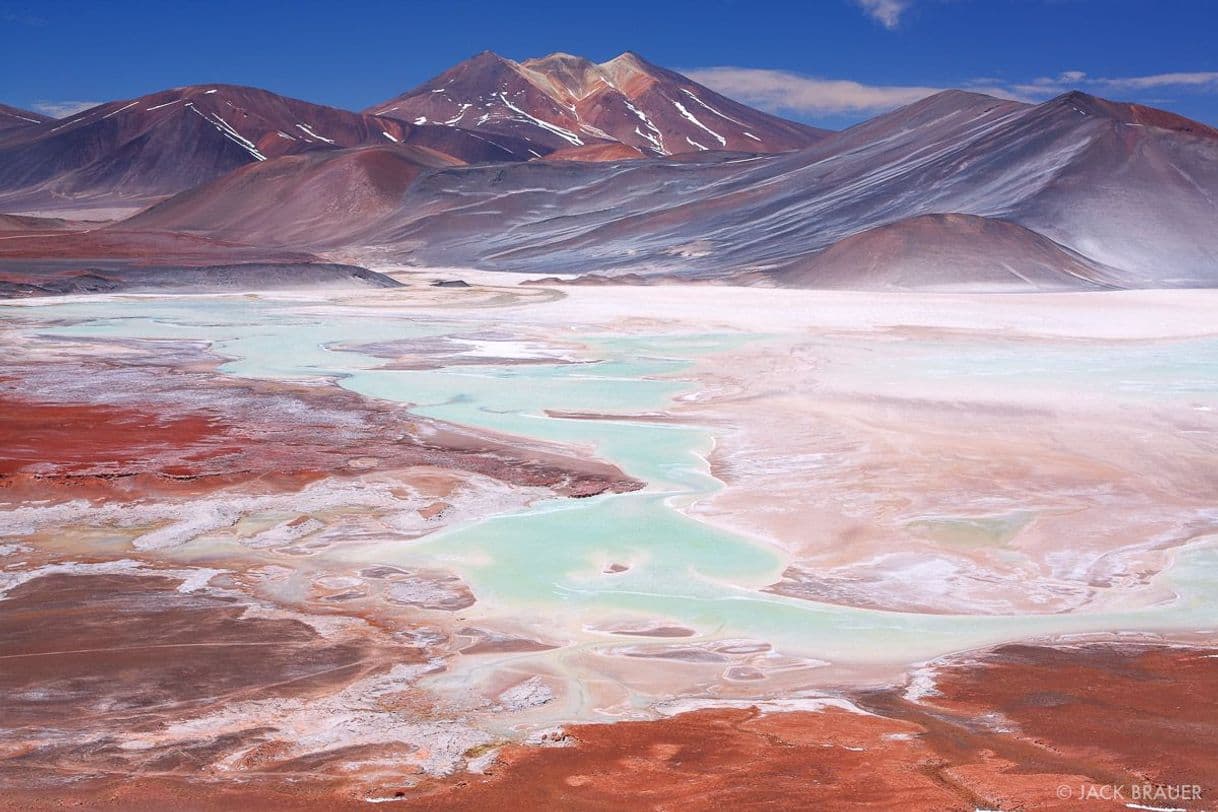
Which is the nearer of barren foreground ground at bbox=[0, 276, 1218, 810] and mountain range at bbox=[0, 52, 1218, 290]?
barren foreground ground at bbox=[0, 276, 1218, 810]

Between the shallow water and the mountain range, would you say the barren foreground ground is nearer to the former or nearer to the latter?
the shallow water

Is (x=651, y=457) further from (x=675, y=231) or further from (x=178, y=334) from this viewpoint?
(x=675, y=231)

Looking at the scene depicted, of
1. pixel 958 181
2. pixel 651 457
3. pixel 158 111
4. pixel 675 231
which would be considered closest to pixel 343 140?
pixel 158 111

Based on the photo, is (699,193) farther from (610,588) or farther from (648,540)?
(610,588)

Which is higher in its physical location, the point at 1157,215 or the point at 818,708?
the point at 1157,215

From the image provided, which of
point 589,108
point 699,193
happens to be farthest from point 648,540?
point 589,108

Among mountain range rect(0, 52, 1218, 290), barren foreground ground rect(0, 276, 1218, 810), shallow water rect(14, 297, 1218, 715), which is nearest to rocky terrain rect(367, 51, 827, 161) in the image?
mountain range rect(0, 52, 1218, 290)

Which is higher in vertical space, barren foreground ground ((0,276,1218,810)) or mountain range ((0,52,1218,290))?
mountain range ((0,52,1218,290))
